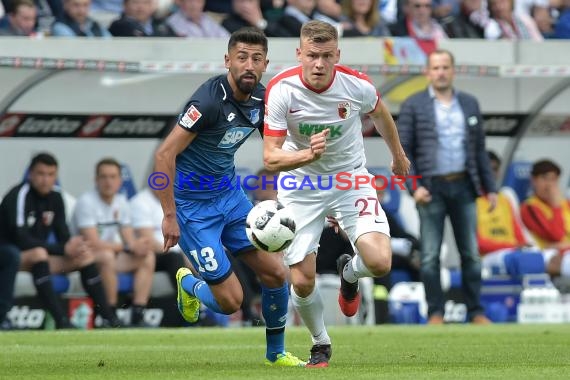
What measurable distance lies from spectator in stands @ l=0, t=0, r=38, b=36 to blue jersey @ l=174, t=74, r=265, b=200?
6472 millimetres

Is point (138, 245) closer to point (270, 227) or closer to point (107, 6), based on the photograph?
point (107, 6)

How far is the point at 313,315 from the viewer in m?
9.44

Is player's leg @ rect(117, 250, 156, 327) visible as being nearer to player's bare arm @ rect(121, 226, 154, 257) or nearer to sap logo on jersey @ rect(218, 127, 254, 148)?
player's bare arm @ rect(121, 226, 154, 257)

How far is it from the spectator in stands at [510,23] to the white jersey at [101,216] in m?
6.30

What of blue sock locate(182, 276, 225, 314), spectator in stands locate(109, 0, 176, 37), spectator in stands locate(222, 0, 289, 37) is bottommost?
blue sock locate(182, 276, 225, 314)

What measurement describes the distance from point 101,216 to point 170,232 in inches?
255

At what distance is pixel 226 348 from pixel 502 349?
7.00 ft

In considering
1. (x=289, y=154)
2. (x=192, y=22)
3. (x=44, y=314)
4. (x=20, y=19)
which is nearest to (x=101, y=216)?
(x=44, y=314)

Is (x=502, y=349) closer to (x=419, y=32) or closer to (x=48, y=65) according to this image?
(x=48, y=65)

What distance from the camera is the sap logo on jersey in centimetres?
948

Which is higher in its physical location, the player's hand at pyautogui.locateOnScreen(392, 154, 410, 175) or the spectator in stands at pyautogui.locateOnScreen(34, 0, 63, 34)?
the spectator in stands at pyautogui.locateOnScreen(34, 0, 63, 34)

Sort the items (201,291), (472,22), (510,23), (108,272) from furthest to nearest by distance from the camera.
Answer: (510,23)
(472,22)
(108,272)
(201,291)

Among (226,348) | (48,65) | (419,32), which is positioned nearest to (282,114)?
(226,348)

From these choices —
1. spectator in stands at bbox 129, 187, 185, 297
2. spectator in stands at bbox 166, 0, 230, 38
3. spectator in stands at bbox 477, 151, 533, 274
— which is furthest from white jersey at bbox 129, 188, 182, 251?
spectator in stands at bbox 477, 151, 533, 274
